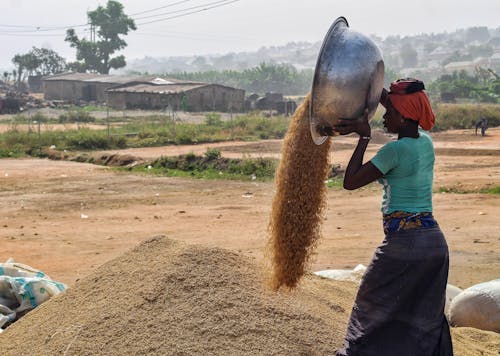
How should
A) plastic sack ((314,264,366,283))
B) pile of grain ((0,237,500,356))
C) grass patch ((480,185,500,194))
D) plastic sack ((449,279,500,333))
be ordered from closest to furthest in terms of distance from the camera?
pile of grain ((0,237,500,356)), plastic sack ((449,279,500,333)), plastic sack ((314,264,366,283)), grass patch ((480,185,500,194))

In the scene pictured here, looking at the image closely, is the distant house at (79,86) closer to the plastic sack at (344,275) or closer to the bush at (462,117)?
the bush at (462,117)

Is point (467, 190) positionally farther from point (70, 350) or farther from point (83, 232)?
point (70, 350)

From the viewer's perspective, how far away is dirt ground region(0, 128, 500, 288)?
308 inches

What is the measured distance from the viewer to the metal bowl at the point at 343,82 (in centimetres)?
335

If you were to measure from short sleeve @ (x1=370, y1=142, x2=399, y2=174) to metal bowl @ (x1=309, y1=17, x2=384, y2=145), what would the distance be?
238 millimetres

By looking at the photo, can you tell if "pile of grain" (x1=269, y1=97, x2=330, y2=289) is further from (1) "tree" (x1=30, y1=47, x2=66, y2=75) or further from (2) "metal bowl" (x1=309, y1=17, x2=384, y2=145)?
(1) "tree" (x1=30, y1=47, x2=66, y2=75)

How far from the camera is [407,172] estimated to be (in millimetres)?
3238

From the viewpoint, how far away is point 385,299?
3238 mm

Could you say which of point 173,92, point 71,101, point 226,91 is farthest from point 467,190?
point 71,101

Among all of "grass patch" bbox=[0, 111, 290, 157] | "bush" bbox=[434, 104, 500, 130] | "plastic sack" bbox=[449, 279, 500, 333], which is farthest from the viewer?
"bush" bbox=[434, 104, 500, 130]

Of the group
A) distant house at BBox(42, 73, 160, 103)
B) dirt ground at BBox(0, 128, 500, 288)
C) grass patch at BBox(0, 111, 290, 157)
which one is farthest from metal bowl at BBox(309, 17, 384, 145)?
distant house at BBox(42, 73, 160, 103)

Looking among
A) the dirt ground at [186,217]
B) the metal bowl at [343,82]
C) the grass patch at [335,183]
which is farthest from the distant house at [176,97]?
the metal bowl at [343,82]

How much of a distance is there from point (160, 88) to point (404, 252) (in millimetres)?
41817

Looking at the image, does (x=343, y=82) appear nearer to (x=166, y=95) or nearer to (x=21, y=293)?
(x=21, y=293)
